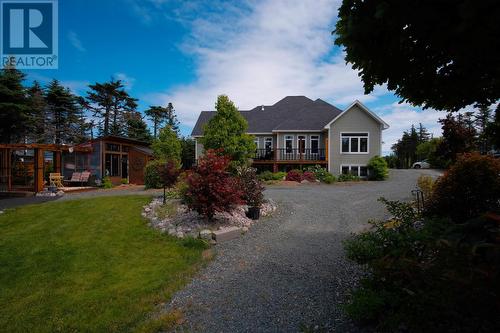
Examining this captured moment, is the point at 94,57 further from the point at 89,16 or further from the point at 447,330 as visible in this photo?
the point at 447,330

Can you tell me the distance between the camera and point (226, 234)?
23.7 feet

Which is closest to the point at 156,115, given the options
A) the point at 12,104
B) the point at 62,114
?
the point at 62,114

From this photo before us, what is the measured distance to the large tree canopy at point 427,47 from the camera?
211 centimetres

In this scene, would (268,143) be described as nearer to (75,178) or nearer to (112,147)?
(112,147)

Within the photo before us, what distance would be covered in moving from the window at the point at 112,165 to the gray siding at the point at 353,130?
17.6 meters

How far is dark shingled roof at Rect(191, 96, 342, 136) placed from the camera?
25422mm

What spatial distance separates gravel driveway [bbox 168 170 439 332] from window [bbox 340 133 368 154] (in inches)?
637

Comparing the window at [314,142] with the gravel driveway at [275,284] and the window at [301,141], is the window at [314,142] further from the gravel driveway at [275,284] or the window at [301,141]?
the gravel driveway at [275,284]

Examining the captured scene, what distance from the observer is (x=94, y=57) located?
52.3ft

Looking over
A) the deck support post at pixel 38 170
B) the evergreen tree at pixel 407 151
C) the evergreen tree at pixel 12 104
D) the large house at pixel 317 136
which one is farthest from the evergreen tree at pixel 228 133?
the evergreen tree at pixel 407 151

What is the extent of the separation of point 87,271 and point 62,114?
→ 34.5 metres

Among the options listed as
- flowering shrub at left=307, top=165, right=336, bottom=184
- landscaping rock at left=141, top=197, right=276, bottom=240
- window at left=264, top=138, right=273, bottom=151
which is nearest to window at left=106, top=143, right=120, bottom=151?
window at left=264, top=138, right=273, bottom=151

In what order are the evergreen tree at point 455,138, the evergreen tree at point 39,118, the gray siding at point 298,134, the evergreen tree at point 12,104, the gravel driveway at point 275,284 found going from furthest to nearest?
the evergreen tree at point 39,118 → the gray siding at point 298,134 → the evergreen tree at point 12,104 → the evergreen tree at point 455,138 → the gravel driveway at point 275,284

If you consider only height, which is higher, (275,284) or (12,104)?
(12,104)
